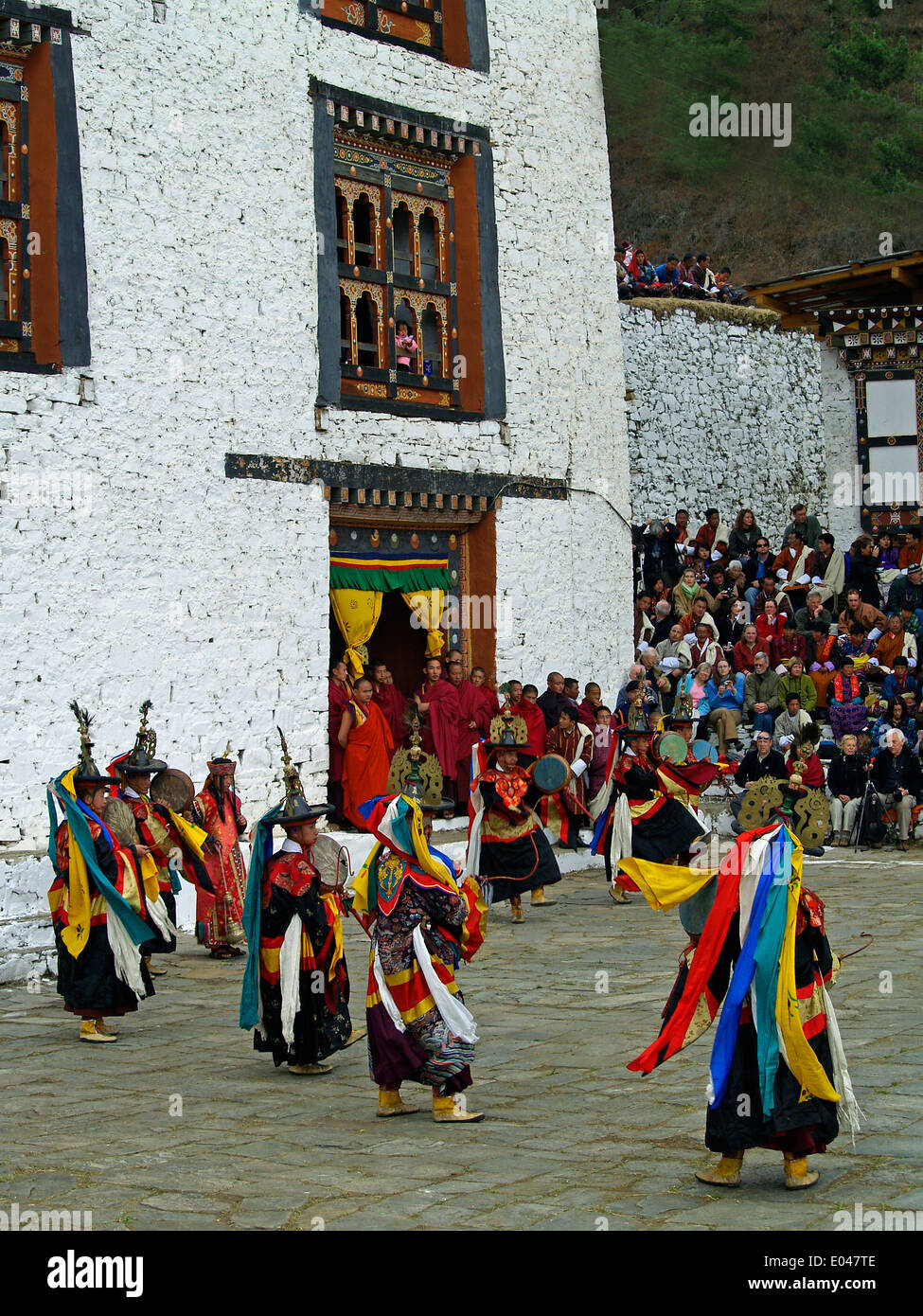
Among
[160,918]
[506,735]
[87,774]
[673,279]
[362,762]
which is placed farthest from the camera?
[673,279]

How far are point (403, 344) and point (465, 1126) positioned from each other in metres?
9.85

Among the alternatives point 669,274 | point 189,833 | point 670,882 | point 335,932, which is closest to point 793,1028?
point 670,882

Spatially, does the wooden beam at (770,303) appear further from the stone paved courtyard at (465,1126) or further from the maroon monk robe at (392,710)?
the stone paved courtyard at (465,1126)

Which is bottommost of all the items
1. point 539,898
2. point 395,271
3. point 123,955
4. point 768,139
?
point 539,898

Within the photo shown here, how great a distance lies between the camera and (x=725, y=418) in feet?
77.9

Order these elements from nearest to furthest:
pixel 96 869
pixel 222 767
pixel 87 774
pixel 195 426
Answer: pixel 96 869
pixel 87 774
pixel 222 767
pixel 195 426

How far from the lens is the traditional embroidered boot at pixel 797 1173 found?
547 cm

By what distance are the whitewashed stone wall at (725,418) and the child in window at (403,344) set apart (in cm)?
775

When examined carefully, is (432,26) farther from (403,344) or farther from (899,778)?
(899,778)

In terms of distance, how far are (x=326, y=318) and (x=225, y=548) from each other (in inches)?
95.4

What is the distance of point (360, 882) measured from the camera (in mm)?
7195

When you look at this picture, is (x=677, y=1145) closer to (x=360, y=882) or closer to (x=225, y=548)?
(x=360, y=882)

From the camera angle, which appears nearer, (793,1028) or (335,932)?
(793,1028)

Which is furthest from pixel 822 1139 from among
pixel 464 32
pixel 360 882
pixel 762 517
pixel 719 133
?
pixel 719 133
